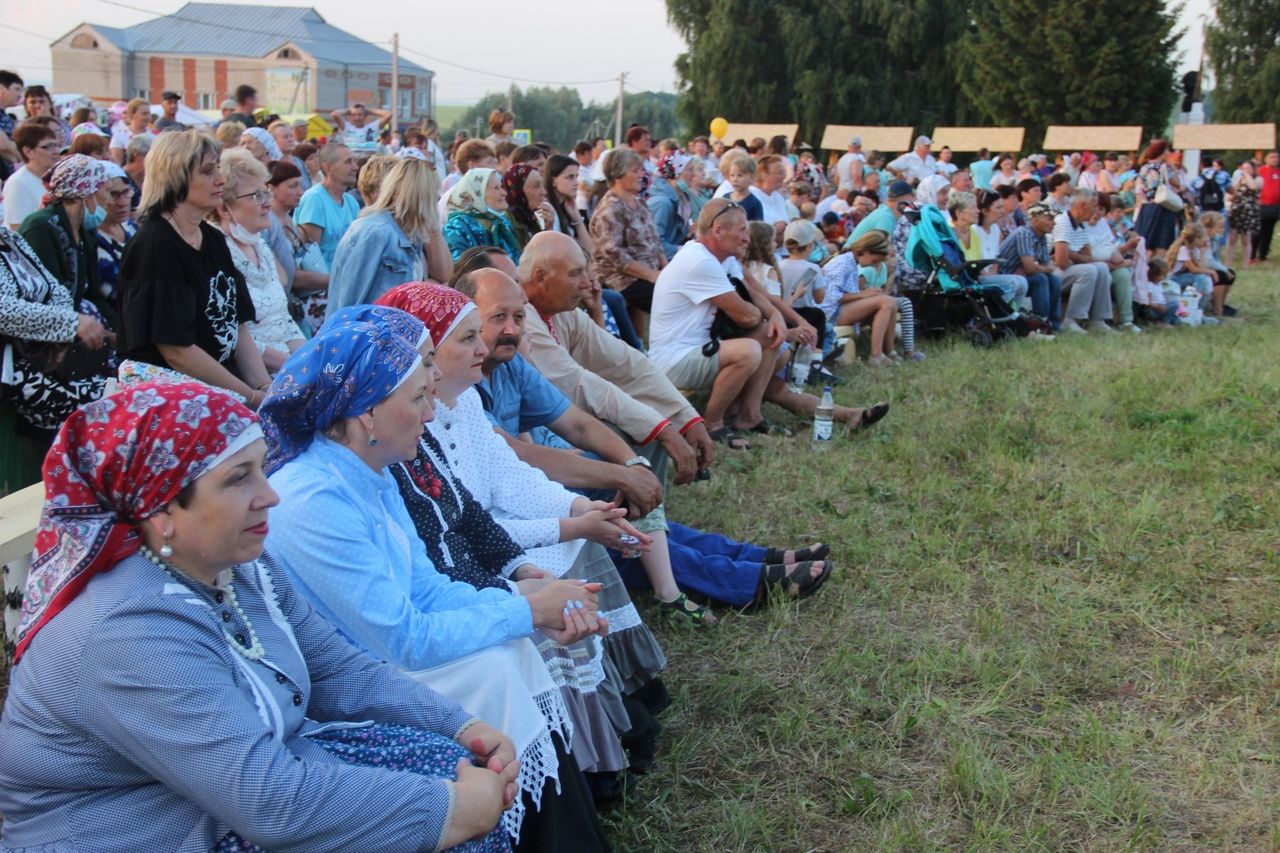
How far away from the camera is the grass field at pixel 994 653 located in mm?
2938

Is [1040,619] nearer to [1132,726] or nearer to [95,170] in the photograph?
[1132,726]

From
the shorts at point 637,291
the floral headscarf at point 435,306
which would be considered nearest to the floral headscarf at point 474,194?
the shorts at point 637,291

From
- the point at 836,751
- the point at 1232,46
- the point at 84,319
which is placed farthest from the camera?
the point at 1232,46

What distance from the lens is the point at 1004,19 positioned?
33094mm

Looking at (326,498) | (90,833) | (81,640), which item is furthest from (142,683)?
(326,498)

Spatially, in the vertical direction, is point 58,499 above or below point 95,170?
below

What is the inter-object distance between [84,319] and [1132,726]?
3.75 m

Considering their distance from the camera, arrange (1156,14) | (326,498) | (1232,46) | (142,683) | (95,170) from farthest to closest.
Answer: (1232,46)
(1156,14)
(95,170)
(326,498)
(142,683)

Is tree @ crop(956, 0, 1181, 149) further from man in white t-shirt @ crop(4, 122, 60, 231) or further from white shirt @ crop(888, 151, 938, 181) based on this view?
man in white t-shirt @ crop(4, 122, 60, 231)

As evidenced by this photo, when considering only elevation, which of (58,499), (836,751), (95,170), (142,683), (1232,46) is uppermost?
(1232,46)

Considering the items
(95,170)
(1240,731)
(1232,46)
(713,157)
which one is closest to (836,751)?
(1240,731)

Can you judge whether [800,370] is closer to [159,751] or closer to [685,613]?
[685,613]

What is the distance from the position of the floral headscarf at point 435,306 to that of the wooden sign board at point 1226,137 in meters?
21.0

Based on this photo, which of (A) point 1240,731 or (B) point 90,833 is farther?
(A) point 1240,731
